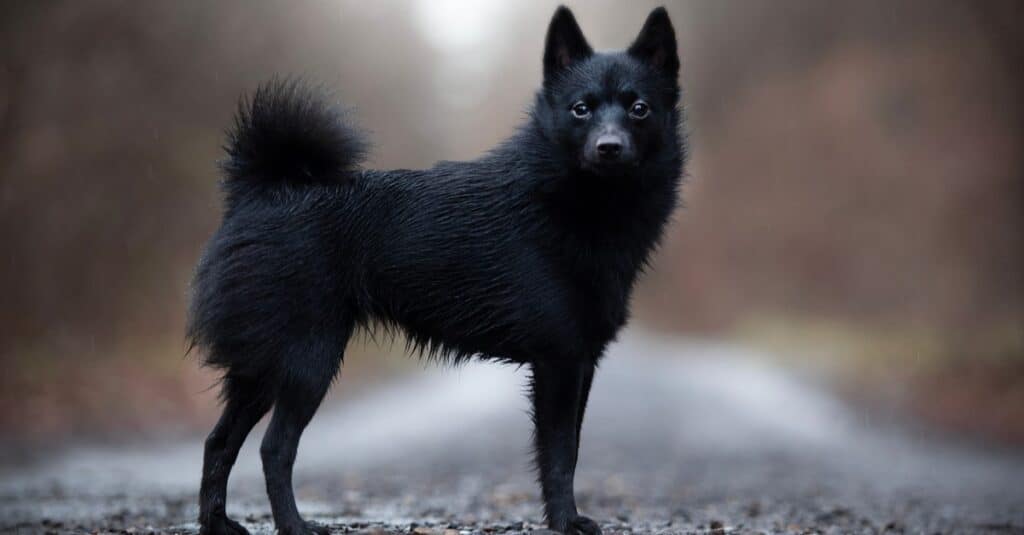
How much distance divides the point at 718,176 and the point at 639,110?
3760cm

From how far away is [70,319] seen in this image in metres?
16.3

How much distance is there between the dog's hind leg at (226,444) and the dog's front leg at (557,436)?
143 cm

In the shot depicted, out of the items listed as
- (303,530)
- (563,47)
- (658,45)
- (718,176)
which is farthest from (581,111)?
(718,176)

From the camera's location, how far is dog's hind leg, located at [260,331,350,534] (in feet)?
17.0

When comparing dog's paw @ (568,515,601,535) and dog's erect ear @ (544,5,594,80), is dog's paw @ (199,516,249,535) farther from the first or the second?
dog's erect ear @ (544,5,594,80)

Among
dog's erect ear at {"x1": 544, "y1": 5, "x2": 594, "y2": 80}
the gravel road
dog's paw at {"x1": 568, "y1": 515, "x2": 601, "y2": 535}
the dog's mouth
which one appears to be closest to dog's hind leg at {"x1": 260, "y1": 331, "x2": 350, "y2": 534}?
the gravel road

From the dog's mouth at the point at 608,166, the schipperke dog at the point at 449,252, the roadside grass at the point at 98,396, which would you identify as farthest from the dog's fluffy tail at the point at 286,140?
the roadside grass at the point at 98,396

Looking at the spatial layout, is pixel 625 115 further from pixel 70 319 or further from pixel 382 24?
pixel 382 24

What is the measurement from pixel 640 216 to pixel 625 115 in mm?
604

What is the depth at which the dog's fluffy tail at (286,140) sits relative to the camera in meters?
5.67

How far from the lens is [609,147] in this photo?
5.06 metres

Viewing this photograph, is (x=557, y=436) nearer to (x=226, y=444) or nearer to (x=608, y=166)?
(x=608, y=166)

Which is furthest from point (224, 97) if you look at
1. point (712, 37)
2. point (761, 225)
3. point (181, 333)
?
point (712, 37)

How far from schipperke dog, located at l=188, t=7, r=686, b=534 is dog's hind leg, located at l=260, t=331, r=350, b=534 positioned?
0.03 ft
